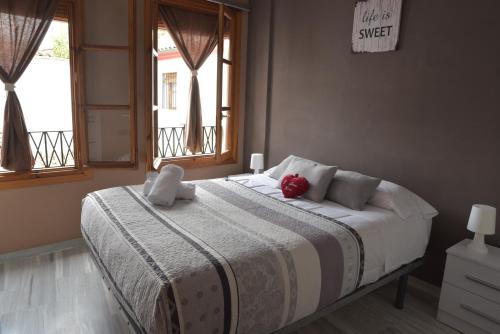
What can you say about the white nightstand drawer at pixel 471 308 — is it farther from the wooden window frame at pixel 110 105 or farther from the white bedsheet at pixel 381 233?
the wooden window frame at pixel 110 105

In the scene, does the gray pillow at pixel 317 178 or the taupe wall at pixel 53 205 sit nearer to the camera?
the gray pillow at pixel 317 178

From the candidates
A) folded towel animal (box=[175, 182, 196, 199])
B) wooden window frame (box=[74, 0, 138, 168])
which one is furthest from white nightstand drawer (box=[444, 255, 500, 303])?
wooden window frame (box=[74, 0, 138, 168])

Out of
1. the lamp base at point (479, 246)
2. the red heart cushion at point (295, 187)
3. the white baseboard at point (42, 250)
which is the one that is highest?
the red heart cushion at point (295, 187)

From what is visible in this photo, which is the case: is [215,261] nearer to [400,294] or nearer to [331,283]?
[331,283]

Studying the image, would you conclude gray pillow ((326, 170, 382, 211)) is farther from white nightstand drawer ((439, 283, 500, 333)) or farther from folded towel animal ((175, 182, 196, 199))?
folded towel animal ((175, 182, 196, 199))

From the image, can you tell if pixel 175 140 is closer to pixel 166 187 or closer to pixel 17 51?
pixel 17 51

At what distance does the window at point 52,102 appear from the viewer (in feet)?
10.2

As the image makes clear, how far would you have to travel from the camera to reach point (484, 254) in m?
2.25

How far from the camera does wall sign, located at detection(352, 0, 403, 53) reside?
9.25ft

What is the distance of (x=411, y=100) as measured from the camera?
2.79 m

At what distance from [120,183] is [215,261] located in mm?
2198

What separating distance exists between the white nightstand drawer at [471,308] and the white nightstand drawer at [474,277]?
0.13 ft

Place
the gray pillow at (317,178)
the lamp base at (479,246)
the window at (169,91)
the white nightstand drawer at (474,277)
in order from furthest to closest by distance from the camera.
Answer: the window at (169,91), the gray pillow at (317,178), the lamp base at (479,246), the white nightstand drawer at (474,277)

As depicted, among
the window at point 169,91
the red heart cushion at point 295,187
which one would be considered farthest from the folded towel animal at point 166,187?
the window at point 169,91
